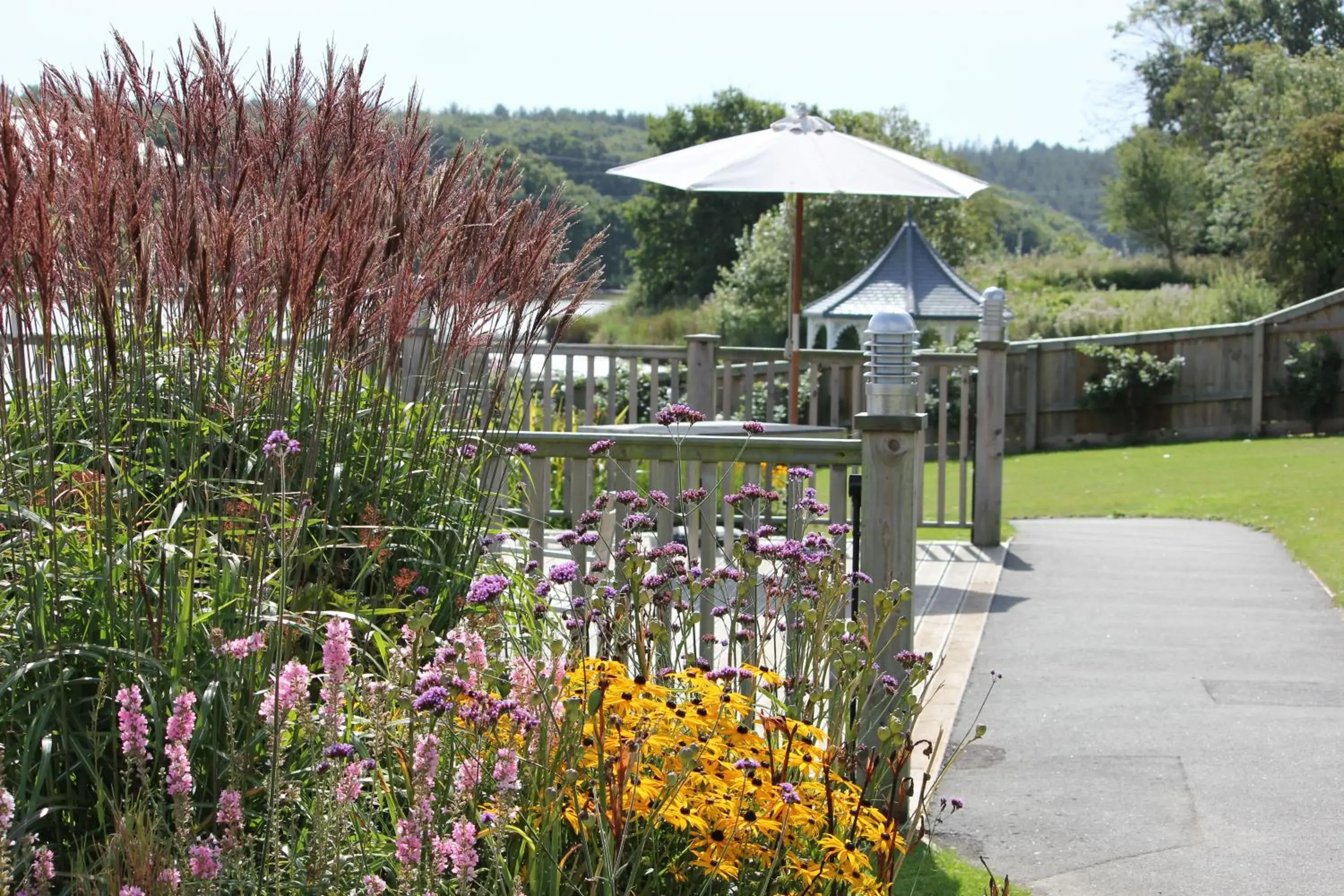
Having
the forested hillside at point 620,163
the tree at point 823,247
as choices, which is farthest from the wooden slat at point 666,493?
the tree at point 823,247

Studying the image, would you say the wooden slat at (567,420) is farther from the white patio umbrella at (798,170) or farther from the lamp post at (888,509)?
the lamp post at (888,509)

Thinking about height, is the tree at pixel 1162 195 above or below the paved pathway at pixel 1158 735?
above

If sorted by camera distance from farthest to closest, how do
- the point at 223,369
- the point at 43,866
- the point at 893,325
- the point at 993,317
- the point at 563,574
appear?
the point at 993,317 → the point at 893,325 → the point at 223,369 → the point at 563,574 → the point at 43,866

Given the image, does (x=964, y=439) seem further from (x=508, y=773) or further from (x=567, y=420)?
(x=508, y=773)

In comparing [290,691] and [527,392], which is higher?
[527,392]

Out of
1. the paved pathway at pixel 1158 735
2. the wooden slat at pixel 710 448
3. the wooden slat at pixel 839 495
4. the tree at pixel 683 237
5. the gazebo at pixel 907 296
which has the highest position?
the tree at pixel 683 237

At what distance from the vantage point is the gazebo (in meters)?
20.5

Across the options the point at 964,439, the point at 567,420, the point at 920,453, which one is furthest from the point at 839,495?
the point at 964,439

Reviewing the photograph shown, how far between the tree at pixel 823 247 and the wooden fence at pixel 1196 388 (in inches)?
480

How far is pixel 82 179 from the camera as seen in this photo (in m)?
2.97

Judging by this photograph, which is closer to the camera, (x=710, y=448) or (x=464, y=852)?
(x=464, y=852)

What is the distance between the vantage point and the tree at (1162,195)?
43812 millimetres

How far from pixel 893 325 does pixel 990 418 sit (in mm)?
4782

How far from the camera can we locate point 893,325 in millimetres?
5047
